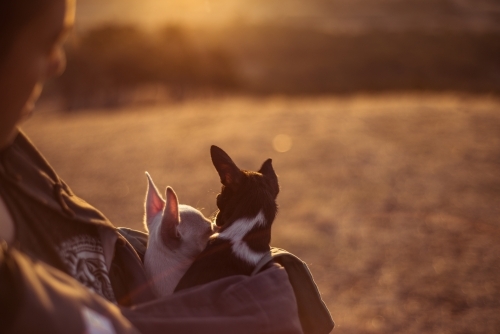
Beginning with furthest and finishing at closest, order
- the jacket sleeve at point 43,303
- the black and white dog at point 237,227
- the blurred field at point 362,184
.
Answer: the blurred field at point 362,184, the black and white dog at point 237,227, the jacket sleeve at point 43,303

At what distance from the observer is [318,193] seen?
9008 mm

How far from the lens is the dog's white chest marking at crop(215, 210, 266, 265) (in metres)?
2.20

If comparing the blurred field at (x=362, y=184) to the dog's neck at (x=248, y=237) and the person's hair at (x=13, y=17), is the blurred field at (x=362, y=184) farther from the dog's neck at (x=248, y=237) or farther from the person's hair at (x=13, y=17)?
the person's hair at (x=13, y=17)

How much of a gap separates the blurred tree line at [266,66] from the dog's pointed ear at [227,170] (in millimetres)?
17863

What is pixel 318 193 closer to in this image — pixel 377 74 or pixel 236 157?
pixel 236 157

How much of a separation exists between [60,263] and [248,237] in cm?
84

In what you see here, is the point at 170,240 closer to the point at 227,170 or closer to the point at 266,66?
the point at 227,170

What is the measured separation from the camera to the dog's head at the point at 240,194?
2.38 m

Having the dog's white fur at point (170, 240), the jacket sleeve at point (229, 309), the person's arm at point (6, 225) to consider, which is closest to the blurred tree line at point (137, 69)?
the dog's white fur at point (170, 240)

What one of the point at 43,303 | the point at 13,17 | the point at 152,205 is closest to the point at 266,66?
the point at 152,205

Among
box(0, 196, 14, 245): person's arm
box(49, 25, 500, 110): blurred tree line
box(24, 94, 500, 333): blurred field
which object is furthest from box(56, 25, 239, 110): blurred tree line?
box(0, 196, 14, 245): person's arm

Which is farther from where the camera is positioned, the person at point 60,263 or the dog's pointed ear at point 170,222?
the dog's pointed ear at point 170,222

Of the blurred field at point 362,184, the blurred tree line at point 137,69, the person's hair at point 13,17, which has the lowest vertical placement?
the blurred field at point 362,184

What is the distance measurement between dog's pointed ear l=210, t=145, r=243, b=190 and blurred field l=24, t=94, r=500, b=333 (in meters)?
3.19
